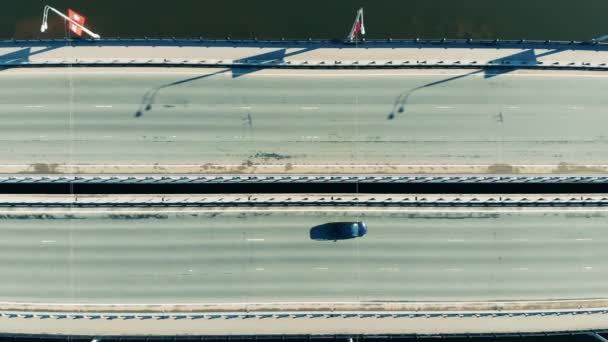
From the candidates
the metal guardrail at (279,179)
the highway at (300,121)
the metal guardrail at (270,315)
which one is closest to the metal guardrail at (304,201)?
the metal guardrail at (279,179)

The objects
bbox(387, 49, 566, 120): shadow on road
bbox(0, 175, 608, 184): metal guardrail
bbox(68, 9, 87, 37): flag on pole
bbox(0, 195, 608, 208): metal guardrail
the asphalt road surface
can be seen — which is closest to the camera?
bbox(68, 9, 87, 37): flag on pole

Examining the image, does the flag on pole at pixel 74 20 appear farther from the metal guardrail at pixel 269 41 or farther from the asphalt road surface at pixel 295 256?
the asphalt road surface at pixel 295 256

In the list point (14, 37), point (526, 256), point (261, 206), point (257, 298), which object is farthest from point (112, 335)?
point (526, 256)

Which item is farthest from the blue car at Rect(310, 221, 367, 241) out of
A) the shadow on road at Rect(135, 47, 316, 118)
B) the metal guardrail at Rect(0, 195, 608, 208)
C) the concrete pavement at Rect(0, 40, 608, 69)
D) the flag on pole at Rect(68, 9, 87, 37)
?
the flag on pole at Rect(68, 9, 87, 37)

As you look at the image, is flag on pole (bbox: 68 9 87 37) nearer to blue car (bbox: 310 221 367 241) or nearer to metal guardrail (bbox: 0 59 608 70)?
metal guardrail (bbox: 0 59 608 70)

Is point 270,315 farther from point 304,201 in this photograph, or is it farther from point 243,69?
point 243,69

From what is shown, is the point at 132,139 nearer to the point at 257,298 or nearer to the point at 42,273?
the point at 42,273
